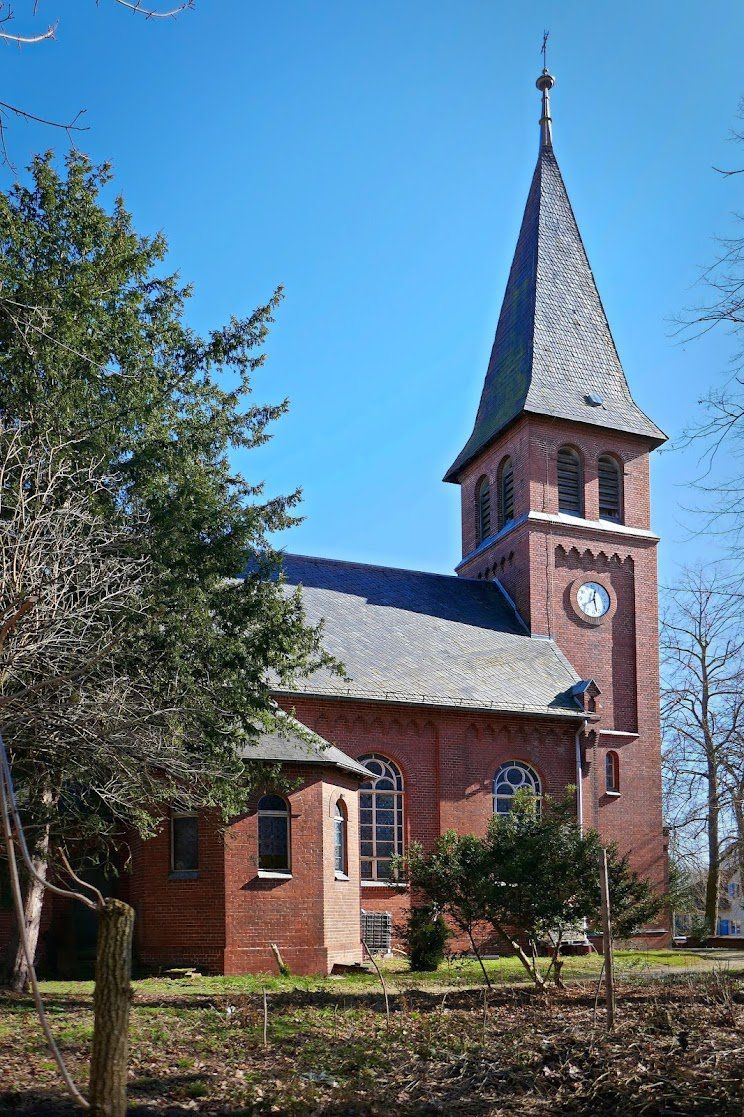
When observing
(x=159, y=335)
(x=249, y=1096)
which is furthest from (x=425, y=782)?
(x=249, y=1096)

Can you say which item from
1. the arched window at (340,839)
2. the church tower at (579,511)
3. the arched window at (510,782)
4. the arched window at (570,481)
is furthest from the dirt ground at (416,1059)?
the arched window at (570,481)

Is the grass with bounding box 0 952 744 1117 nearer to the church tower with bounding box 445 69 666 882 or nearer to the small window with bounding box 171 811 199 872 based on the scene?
the small window with bounding box 171 811 199 872

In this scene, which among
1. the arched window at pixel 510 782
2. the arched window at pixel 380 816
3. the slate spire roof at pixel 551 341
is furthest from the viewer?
the slate spire roof at pixel 551 341

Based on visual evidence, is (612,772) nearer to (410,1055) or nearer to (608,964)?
(608,964)

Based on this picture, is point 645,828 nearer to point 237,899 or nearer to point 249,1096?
point 237,899

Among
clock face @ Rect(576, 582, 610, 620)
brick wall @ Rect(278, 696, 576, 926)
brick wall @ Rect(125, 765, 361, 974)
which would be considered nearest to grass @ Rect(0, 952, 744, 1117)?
brick wall @ Rect(125, 765, 361, 974)

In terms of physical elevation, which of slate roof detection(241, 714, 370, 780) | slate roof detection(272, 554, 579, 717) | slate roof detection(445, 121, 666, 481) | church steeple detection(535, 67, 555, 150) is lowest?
slate roof detection(241, 714, 370, 780)

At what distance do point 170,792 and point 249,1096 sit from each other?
7.39m

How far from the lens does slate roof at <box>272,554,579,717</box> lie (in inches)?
1077

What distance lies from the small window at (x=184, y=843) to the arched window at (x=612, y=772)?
13410 mm

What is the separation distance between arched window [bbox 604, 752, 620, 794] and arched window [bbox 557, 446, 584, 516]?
7118 mm

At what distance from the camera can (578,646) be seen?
31.9 meters

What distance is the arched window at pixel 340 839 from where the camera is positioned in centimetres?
2242

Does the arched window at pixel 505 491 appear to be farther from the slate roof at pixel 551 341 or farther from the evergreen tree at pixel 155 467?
the evergreen tree at pixel 155 467
